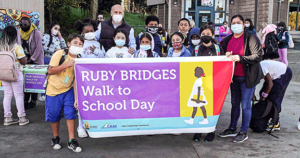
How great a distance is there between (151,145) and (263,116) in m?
1.92

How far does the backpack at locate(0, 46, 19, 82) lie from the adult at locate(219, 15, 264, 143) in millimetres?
3505

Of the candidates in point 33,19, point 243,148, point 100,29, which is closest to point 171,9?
point 33,19

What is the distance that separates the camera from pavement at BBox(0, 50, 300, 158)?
12.8 ft

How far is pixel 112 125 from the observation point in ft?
12.5

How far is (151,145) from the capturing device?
425 cm

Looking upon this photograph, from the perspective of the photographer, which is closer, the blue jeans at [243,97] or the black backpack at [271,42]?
the blue jeans at [243,97]

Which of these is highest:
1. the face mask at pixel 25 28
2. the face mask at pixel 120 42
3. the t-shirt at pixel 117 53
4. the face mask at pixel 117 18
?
the face mask at pixel 117 18

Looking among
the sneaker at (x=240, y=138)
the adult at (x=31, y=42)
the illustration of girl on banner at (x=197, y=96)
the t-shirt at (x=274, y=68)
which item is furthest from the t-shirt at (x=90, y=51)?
the t-shirt at (x=274, y=68)

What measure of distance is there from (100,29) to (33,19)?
444 cm

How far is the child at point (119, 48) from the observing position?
4.77 m

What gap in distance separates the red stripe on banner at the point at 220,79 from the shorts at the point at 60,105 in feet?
6.37

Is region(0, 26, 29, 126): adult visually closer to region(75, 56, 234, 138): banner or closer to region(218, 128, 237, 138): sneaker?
region(75, 56, 234, 138): banner

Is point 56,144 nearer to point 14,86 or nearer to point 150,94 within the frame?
point 150,94

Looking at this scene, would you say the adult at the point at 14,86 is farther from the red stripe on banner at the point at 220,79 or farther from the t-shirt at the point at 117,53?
the red stripe on banner at the point at 220,79
